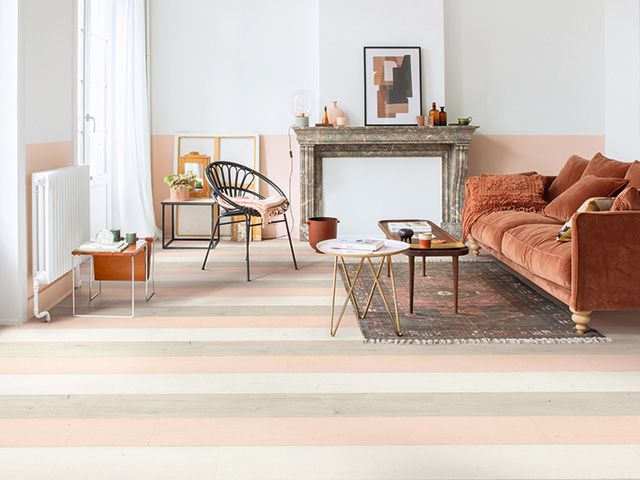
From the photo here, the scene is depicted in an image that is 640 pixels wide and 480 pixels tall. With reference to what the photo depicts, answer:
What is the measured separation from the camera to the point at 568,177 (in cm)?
667

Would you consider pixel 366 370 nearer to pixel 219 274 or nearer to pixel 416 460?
pixel 416 460

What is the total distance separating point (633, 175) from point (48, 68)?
4150 millimetres

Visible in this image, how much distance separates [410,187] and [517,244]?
3.11 metres

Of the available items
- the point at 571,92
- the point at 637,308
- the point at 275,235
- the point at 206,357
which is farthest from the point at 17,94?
the point at 571,92

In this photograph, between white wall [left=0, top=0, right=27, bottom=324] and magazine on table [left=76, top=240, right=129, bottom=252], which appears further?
magazine on table [left=76, top=240, right=129, bottom=252]

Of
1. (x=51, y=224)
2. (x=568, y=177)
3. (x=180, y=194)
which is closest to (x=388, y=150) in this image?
(x=568, y=177)

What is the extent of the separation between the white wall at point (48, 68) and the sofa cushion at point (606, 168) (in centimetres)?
404

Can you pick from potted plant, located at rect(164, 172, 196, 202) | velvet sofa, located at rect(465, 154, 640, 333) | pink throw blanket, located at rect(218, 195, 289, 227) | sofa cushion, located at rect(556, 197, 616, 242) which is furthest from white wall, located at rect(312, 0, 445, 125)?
velvet sofa, located at rect(465, 154, 640, 333)

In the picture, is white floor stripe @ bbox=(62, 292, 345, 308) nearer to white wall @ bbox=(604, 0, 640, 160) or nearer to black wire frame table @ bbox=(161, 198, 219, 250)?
black wire frame table @ bbox=(161, 198, 219, 250)

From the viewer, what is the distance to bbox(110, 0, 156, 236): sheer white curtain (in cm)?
749

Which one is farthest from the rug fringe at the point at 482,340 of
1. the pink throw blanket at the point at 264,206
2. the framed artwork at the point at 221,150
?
the framed artwork at the point at 221,150

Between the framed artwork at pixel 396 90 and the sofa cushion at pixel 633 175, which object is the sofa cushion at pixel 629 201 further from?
the framed artwork at pixel 396 90

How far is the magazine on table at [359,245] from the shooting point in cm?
432

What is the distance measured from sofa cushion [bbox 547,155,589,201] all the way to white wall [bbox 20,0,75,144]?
13.3 ft
